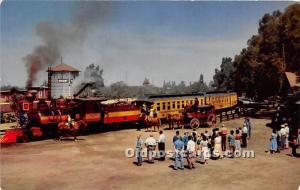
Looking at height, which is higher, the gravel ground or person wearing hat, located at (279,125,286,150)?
person wearing hat, located at (279,125,286,150)

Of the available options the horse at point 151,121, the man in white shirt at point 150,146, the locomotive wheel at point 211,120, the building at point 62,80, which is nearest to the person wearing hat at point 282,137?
the man in white shirt at point 150,146

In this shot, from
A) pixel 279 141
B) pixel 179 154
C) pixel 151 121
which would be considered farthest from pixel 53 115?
pixel 279 141

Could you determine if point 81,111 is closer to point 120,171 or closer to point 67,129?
point 67,129

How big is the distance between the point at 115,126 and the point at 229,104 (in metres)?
17.3

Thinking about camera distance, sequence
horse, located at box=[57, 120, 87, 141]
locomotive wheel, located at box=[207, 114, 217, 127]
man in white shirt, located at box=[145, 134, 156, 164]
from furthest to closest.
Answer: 1. locomotive wheel, located at box=[207, 114, 217, 127]
2. horse, located at box=[57, 120, 87, 141]
3. man in white shirt, located at box=[145, 134, 156, 164]

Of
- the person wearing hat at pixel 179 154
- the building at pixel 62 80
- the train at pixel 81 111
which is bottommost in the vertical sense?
the person wearing hat at pixel 179 154

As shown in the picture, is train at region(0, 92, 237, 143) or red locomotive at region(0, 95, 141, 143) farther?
train at region(0, 92, 237, 143)

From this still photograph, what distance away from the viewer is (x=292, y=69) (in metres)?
36.7

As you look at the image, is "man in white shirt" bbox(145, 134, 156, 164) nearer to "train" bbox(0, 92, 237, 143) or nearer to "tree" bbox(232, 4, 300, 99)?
"train" bbox(0, 92, 237, 143)

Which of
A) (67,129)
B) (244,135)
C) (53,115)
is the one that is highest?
(53,115)

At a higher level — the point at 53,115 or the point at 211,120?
the point at 53,115

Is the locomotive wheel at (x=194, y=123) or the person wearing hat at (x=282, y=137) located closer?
the person wearing hat at (x=282, y=137)

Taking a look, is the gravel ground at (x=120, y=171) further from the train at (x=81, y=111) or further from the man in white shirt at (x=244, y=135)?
the train at (x=81, y=111)

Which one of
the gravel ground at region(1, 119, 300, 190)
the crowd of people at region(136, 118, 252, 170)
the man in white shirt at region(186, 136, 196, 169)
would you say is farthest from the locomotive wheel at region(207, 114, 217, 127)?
the man in white shirt at region(186, 136, 196, 169)
